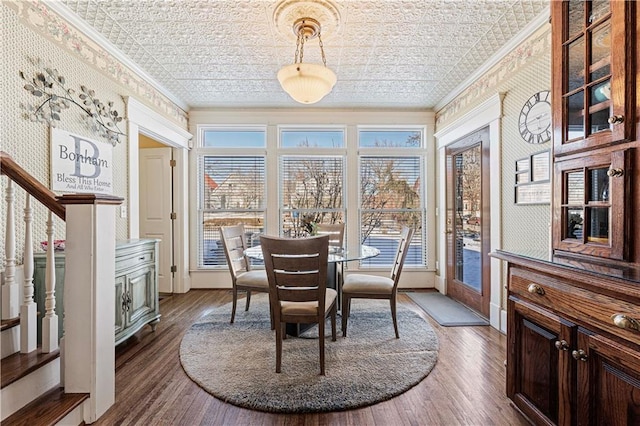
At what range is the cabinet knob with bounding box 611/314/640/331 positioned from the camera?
107cm

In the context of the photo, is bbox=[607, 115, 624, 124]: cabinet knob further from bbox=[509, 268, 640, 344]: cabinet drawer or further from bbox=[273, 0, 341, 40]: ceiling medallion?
bbox=[273, 0, 341, 40]: ceiling medallion

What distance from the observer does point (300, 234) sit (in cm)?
466

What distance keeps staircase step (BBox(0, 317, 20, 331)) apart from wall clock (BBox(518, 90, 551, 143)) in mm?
3870

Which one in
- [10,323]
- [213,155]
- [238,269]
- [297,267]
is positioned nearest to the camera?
[10,323]

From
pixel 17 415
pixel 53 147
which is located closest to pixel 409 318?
pixel 17 415

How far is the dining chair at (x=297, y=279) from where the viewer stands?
6.87 feet

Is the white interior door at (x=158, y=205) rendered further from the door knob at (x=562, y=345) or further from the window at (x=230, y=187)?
the door knob at (x=562, y=345)

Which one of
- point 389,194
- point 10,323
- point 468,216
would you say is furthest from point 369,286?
point 10,323

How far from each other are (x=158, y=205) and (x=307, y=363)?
3295 mm

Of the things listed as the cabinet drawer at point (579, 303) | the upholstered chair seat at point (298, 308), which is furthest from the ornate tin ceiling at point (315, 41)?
the upholstered chair seat at point (298, 308)

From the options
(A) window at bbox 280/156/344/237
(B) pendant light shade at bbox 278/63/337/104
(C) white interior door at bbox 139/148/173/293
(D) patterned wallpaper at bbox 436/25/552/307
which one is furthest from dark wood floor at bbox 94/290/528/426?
(A) window at bbox 280/156/344/237

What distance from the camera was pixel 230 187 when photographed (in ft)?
15.1

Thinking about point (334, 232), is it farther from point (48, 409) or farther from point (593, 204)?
point (48, 409)

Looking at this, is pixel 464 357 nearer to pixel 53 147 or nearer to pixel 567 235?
pixel 567 235
